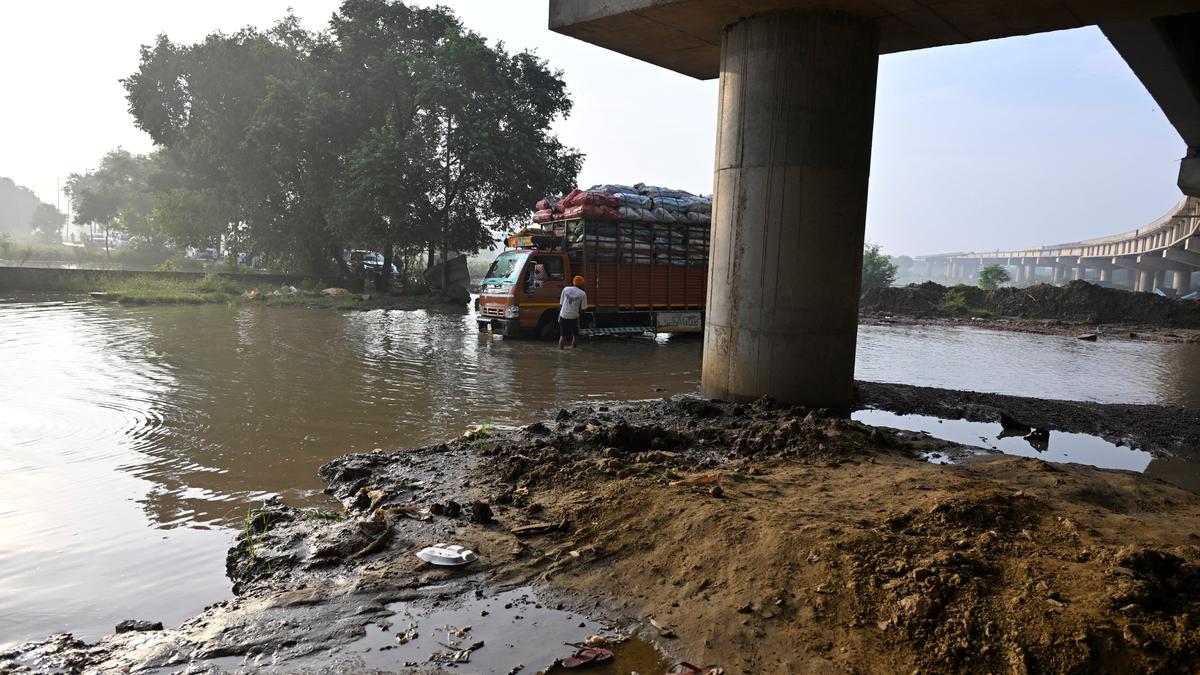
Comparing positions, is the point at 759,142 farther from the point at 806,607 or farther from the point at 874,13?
the point at 806,607

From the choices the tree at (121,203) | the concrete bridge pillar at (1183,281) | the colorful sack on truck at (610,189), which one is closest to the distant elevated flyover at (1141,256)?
the concrete bridge pillar at (1183,281)

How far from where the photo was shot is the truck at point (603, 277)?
53.4ft

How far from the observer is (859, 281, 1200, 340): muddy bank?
99.6 feet

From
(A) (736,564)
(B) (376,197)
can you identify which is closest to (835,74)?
(A) (736,564)

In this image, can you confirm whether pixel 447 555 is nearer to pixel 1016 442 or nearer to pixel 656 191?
pixel 1016 442

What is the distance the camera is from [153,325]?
1734cm

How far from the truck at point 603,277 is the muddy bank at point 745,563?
10200 millimetres

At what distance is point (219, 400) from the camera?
9109mm

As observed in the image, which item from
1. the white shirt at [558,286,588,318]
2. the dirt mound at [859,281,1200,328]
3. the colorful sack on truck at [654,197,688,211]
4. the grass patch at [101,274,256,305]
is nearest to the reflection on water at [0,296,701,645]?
the white shirt at [558,286,588,318]

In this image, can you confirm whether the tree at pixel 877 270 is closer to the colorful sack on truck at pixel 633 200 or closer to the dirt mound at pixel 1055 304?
the dirt mound at pixel 1055 304

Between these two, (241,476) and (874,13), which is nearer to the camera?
(241,476)

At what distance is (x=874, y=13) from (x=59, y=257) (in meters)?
55.9

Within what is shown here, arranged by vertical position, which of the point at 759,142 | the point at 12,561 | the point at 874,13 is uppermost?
the point at 874,13

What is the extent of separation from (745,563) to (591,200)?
13.3m
